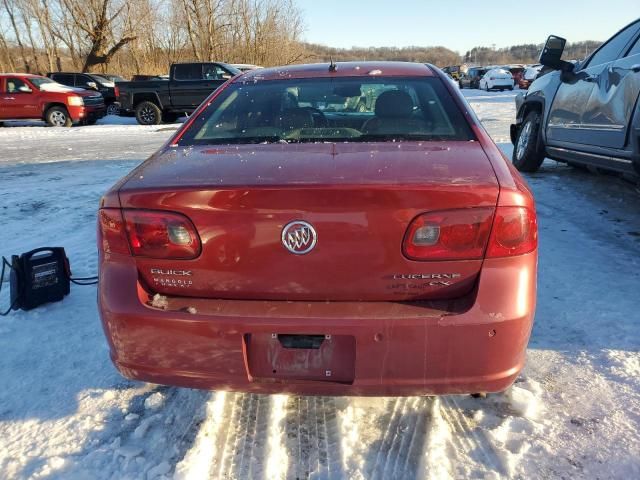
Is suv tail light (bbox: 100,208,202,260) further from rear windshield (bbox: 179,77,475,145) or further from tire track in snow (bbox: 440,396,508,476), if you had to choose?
tire track in snow (bbox: 440,396,508,476)

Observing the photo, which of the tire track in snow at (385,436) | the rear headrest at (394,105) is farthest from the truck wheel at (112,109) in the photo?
the tire track in snow at (385,436)

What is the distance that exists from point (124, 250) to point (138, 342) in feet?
1.12

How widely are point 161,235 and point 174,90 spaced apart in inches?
556

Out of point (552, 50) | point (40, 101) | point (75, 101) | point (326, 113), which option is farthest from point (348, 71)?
point (40, 101)

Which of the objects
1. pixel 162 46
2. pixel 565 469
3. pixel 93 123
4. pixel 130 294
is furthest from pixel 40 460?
pixel 162 46

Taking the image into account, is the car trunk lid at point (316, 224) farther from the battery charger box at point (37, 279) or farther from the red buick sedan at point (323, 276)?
the battery charger box at point (37, 279)

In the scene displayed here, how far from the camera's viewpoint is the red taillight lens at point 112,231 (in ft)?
6.10

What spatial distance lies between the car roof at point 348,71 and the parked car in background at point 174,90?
12.2m

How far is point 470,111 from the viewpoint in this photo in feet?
8.21

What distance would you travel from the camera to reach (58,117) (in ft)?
50.9

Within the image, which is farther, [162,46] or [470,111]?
[162,46]

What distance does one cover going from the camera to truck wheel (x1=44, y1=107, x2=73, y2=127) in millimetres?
15414

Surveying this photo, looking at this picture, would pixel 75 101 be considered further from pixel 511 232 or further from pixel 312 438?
pixel 511 232

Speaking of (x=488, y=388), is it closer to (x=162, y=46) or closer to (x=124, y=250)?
(x=124, y=250)
